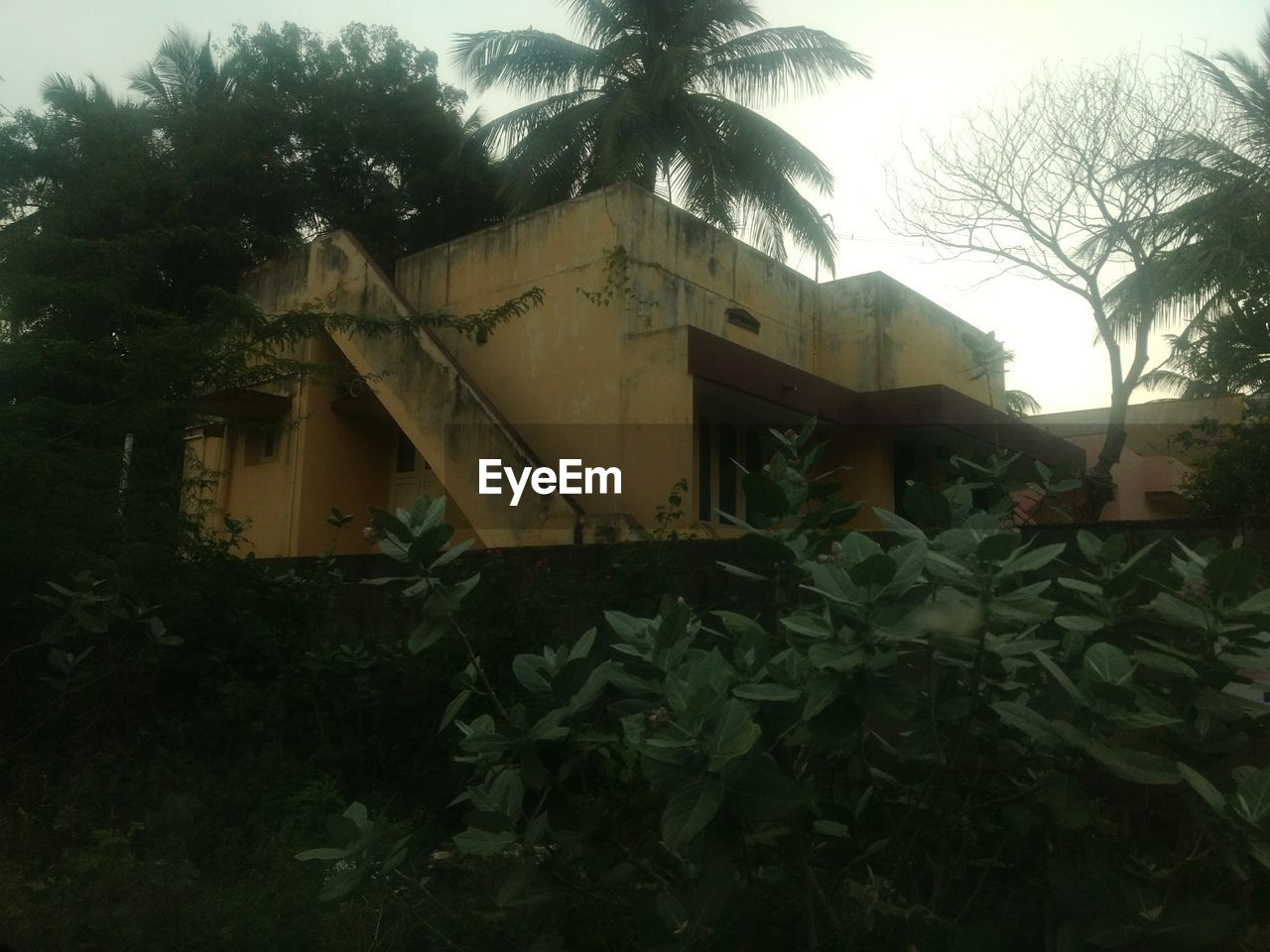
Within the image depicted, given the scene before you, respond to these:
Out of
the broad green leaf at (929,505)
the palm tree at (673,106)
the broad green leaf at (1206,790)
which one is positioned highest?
the palm tree at (673,106)

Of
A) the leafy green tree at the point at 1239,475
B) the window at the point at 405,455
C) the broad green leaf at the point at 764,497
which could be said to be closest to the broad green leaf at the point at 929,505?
the broad green leaf at the point at 764,497

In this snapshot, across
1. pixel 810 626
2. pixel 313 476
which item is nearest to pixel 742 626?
pixel 810 626

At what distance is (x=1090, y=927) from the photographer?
2.16 m

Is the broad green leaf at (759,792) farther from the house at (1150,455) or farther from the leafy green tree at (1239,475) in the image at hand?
the house at (1150,455)

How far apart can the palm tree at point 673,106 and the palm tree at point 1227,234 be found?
4.85m

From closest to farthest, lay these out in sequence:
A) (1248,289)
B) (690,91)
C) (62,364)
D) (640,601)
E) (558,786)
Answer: (558,786)
(640,601)
(62,364)
(1248,289)
(690,91)

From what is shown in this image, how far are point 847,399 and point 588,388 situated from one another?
2.88 m

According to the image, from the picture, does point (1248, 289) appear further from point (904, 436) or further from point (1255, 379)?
point (904, 436)

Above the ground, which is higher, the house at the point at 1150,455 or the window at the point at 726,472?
the house at the point at 1150,455

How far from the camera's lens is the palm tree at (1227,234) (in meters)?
10.5

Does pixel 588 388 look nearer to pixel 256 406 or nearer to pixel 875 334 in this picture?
pixel 875 334

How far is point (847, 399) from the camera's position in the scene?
457 inches

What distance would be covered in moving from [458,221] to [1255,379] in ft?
43.3

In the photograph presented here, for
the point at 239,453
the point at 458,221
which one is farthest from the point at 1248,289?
the point at 458,221
